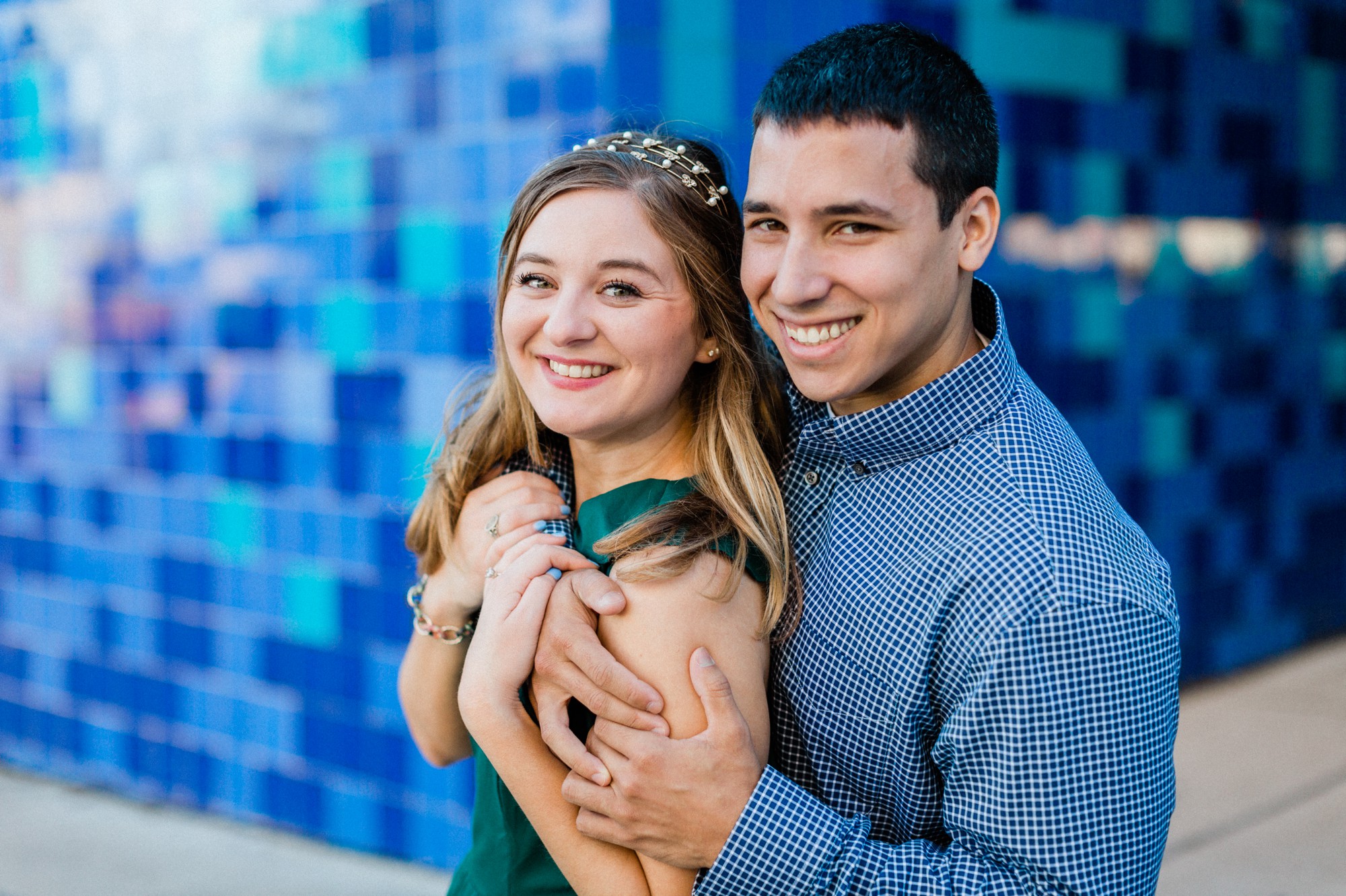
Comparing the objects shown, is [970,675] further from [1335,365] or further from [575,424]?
[1335,365]

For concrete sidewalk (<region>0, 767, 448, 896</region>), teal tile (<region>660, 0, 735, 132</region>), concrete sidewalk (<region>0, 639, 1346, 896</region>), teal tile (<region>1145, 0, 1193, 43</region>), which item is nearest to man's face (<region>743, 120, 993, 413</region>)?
teal tile (<region>660, 0, 735, 132</region>)

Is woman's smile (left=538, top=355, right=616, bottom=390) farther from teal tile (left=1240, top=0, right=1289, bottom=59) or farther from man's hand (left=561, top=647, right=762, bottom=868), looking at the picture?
teal tile (left=1240, top=0, right=1289, bottom=59)

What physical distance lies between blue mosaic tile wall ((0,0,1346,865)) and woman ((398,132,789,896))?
102 centimetres

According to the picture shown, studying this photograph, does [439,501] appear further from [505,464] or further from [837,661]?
[837,661]

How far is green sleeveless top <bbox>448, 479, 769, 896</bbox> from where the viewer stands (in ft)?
5.39

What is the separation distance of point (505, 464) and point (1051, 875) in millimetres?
976

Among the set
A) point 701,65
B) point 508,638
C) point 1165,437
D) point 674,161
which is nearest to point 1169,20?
point 1165,437

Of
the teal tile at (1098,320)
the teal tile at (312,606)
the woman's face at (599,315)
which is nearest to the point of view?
the woman's face at (599,315)

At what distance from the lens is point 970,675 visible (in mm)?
1319

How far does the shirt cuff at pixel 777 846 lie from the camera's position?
1.37 meters

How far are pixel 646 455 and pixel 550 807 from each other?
0.50 metres

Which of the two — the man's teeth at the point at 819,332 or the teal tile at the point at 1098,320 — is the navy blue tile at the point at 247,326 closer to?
the man's teeth at the point at 819,332

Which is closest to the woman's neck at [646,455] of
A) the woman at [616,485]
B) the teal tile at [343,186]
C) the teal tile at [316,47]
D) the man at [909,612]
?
the woman at [616,485]

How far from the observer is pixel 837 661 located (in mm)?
1463
